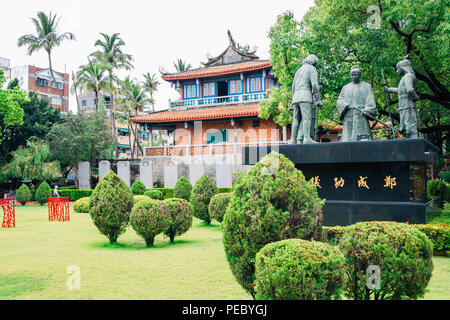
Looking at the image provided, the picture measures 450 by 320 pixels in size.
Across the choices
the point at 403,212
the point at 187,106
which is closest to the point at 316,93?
the point at 403,212

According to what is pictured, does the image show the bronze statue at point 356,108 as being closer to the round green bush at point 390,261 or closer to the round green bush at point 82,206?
the round green bush at point 390,261

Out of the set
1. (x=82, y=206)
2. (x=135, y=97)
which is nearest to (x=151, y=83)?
(x=135, y=97)

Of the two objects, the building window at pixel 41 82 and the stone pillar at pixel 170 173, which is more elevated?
the building window at pixel 41 82

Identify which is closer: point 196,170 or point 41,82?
point 196,170

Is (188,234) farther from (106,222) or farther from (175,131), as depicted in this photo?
(175,131)

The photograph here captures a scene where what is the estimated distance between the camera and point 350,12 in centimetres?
1466

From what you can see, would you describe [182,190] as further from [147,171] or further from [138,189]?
[147,171]

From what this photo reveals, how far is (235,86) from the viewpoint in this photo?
96.0 feet

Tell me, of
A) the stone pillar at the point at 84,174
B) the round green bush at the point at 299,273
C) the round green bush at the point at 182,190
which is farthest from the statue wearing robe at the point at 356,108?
the stone pillar at the point at 84,174

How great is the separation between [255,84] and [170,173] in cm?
925

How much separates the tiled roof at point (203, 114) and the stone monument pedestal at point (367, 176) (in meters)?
15.5

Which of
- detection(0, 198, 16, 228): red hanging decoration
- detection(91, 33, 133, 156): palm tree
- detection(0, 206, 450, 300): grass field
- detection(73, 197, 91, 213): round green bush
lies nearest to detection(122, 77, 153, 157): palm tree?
detection(91, 33, 133, 156): palm tree

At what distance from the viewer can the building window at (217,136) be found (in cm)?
2756

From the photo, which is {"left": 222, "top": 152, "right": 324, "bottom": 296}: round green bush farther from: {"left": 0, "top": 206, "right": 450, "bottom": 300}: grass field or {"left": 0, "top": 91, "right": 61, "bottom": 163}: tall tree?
{"left": 0, "top": 91, "right": 61, "bottom": 163}: tall tree
